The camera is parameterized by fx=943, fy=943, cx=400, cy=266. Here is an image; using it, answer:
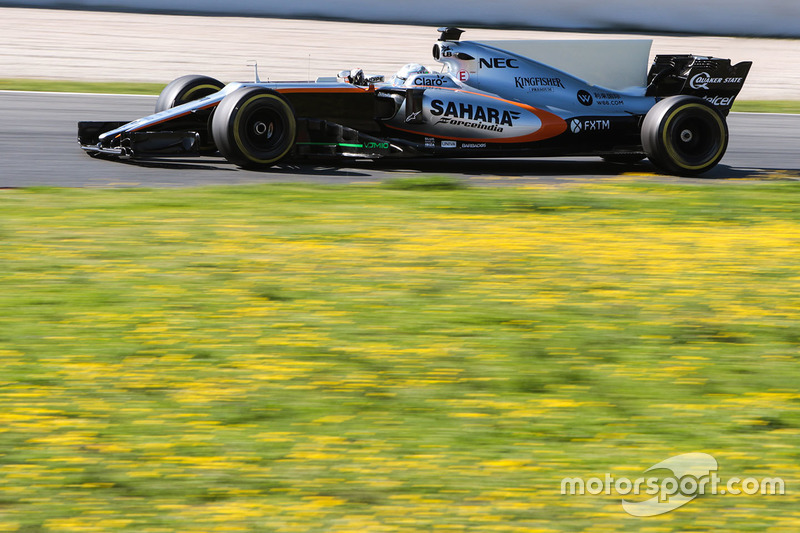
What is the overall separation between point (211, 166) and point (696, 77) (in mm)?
4811

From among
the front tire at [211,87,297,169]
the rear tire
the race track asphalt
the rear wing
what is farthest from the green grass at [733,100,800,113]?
the front tire at [211,87,297,169]

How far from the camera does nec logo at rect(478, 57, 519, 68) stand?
879 centimetres

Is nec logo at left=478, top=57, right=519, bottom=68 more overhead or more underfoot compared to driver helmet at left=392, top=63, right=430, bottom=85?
more overhead

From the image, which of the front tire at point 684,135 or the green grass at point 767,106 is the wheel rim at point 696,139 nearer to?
the front tire at point 684,135

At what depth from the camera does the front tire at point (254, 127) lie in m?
7.86

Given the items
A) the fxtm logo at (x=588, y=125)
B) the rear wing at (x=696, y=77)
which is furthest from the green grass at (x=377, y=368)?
the rear wing at (x=696, y=77)

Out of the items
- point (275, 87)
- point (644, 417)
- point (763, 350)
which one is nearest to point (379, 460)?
point (644, 417)

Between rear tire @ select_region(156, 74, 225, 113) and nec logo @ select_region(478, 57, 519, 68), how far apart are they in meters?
2.46

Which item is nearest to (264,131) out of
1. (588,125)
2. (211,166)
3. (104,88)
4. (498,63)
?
(211,166)

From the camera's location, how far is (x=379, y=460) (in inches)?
124

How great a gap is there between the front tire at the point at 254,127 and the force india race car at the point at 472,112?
1 cm

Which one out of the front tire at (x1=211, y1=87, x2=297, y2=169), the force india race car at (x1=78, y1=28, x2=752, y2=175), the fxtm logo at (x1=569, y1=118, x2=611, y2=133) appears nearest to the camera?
the front tire at (x1=211, y1=87, x2=297, y2=169)

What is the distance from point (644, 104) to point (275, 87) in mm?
3616

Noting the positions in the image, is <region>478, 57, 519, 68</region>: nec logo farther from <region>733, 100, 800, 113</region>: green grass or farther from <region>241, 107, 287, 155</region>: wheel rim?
<region>733, 100, 800, 113</region>: green grass
